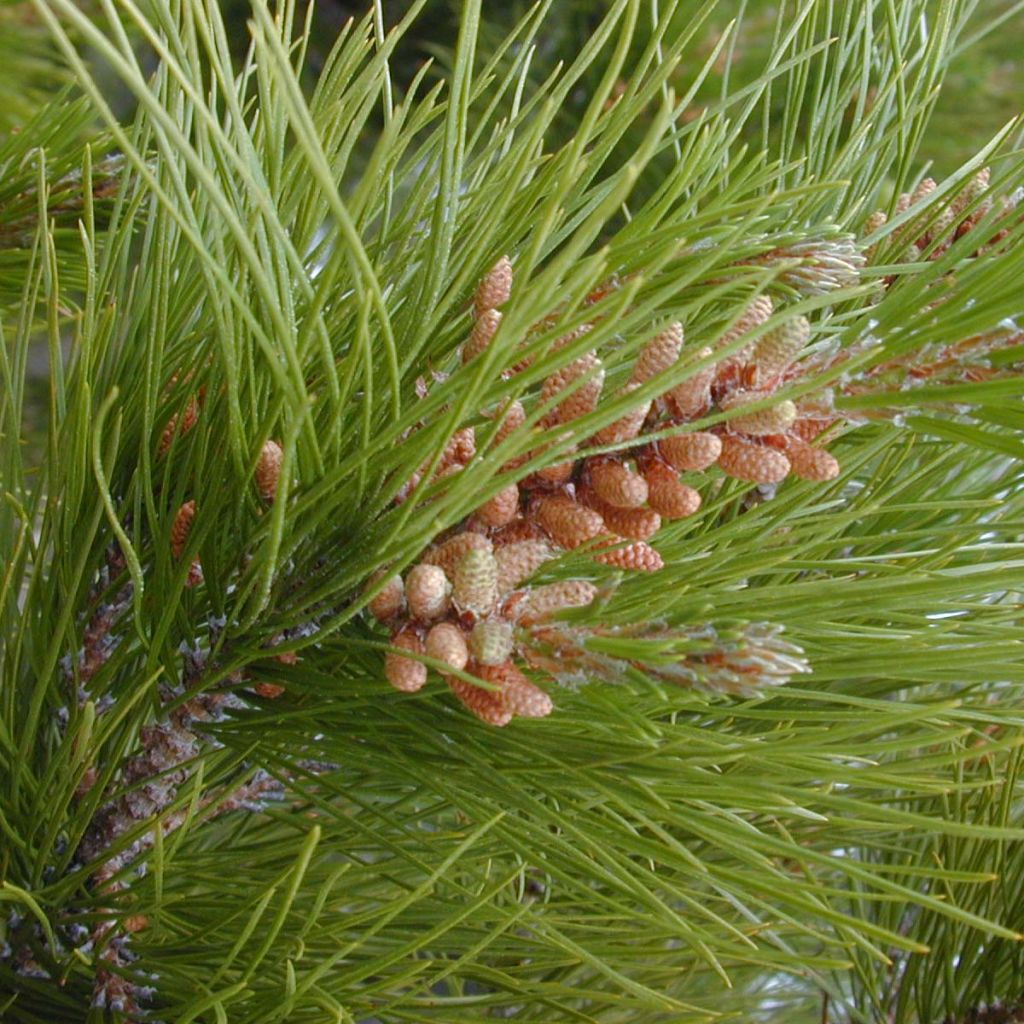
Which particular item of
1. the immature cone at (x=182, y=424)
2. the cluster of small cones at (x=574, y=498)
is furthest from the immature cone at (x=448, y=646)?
the immature cone at (x=182, y=424)

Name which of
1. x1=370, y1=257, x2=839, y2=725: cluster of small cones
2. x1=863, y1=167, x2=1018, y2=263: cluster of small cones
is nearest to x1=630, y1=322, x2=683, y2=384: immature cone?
x1=370, y1=257, x2=839, y2=725: cluster of small cones

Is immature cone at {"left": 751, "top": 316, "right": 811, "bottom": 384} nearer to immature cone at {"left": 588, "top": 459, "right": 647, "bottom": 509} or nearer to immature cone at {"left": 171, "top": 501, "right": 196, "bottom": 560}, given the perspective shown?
immature cone at {"left": 588, "top": 459, "right": 647, "bottom": 509}

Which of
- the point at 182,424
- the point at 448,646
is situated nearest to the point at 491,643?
the point at 448,646

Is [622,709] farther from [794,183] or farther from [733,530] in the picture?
[794,183]

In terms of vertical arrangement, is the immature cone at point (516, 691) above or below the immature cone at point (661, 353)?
below

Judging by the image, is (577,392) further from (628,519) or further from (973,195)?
(973,195)

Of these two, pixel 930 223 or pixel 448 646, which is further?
pixel 930 223

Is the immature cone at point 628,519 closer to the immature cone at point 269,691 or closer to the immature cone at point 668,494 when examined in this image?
the immature cone at point 668,494

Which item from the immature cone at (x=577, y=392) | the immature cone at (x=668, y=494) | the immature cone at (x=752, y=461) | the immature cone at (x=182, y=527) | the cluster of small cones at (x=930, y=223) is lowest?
the immature cone at (x=182, y=527)
